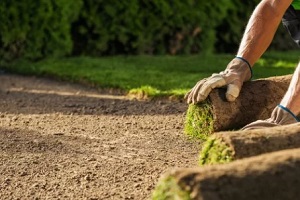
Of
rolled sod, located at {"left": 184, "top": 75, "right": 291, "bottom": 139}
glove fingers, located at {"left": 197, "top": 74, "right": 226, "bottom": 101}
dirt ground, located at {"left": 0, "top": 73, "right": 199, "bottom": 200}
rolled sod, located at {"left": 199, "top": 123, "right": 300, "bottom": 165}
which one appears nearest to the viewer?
rolled sod, located at {"left": 199, "top": 123, "right": 300, "bottom": 165}

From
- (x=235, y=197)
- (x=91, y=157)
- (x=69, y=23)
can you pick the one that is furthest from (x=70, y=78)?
(x=235, y=197)

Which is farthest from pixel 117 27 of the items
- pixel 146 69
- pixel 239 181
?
pixel 239 181

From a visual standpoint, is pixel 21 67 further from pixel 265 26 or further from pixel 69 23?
pixel 265 26

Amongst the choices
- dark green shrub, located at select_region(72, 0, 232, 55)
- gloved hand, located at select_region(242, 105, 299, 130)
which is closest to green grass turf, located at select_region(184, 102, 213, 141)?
gloved hand, located at select_region(242, 105, 299, 130)

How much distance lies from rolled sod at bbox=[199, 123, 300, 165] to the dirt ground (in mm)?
535

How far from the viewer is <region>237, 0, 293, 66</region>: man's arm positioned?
5.26m

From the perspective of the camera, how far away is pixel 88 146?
5590mm

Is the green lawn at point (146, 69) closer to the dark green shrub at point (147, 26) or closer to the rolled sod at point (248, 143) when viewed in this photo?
the dark green shrub at point (147, 26)

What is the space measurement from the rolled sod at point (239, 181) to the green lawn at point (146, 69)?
15.0 ft

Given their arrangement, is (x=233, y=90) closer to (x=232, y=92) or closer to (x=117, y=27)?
(x=232, y=92)

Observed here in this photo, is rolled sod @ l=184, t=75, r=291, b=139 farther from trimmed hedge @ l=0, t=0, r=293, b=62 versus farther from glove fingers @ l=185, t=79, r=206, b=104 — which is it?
trimmed hedge @ l=0, t=0, r=293, b=62

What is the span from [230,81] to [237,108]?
0.71ft

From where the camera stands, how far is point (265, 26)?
17.5 ft

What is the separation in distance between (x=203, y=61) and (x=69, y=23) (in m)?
1.97
